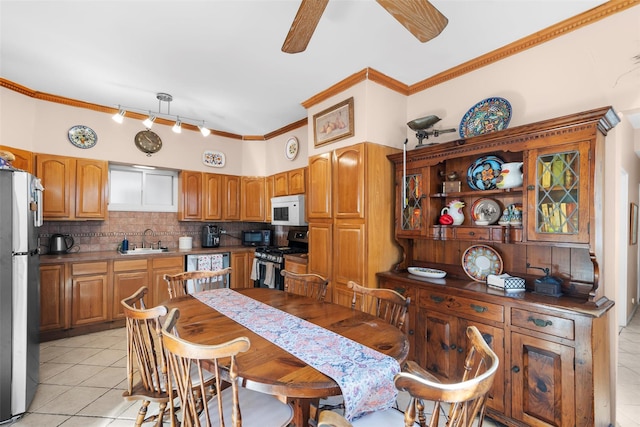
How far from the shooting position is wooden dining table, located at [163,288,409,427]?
3.57 feet

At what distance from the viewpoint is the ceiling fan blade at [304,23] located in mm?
1415

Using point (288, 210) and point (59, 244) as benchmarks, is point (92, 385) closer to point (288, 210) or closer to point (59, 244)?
point (59, 244)

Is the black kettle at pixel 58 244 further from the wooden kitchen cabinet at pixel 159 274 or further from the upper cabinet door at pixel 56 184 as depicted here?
the wooden kitchen cabinet at pixel 159 274

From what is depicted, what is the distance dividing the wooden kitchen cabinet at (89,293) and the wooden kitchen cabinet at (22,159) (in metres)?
1.15

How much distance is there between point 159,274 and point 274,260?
4.80 feet

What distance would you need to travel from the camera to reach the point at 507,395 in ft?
6.21

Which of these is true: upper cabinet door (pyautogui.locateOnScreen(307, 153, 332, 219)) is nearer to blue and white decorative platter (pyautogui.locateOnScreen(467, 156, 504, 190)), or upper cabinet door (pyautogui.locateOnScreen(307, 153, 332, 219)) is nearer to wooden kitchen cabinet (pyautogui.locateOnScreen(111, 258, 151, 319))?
blue and white decorative platter (pyautogui.locateOnScreen(467, 156, 504, 190))

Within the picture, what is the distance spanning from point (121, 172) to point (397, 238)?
3.81 meters

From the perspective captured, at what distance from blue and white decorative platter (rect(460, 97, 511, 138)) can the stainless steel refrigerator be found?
3.32 m

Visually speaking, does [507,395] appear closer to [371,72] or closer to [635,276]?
[371,72]

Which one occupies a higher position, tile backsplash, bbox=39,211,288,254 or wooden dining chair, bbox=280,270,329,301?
tile backsplash, bbox=39,211,288,254

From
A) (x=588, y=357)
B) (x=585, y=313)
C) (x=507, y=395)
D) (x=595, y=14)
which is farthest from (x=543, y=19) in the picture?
(x=507, y=395)

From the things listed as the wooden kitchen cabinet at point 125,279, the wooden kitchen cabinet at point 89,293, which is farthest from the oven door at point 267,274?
the wooden kitchen cabinet at point 89,293

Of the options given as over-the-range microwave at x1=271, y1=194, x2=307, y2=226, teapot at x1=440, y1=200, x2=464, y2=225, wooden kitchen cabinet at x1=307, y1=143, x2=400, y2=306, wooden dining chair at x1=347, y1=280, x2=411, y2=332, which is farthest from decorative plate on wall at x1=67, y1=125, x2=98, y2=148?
teapot at x1=440, y1=200, x2=464, y2=225
